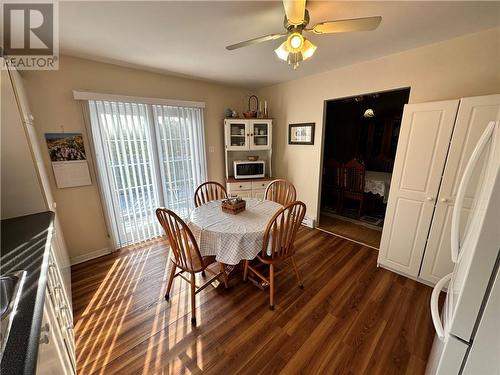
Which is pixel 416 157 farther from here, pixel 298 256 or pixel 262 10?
pixel 262 10

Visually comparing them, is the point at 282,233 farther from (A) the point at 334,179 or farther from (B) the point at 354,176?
(A) the point at 334,179

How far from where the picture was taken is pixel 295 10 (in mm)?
1155

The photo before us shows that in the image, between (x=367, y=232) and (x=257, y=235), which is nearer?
(x=257, y=235)

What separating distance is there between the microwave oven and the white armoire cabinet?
200cm

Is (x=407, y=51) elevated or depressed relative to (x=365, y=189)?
elevated

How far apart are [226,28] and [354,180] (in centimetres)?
301

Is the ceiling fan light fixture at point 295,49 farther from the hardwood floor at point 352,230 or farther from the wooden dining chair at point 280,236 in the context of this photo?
the hardwood floor at point 352,230

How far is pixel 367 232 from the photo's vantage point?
308 centimetres

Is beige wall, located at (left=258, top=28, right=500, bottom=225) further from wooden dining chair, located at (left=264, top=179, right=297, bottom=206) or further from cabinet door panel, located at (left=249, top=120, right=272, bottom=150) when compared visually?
wooden dining chair, located at (left=264, top=179, right=297, bottom=206)

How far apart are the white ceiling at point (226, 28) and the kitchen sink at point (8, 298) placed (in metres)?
1.69

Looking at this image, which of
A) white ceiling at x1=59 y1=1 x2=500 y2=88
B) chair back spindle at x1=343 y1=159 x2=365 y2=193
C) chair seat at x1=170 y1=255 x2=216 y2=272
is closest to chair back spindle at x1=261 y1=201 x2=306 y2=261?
chair seat at x1=170 y1=255 x2=216 y2=272

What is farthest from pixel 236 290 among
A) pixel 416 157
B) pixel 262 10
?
pixel 262 10

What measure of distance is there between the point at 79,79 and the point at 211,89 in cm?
172

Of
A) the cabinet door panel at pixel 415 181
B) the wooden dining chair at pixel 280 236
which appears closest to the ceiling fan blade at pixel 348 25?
the cabinet door panel at pixel 415 181
